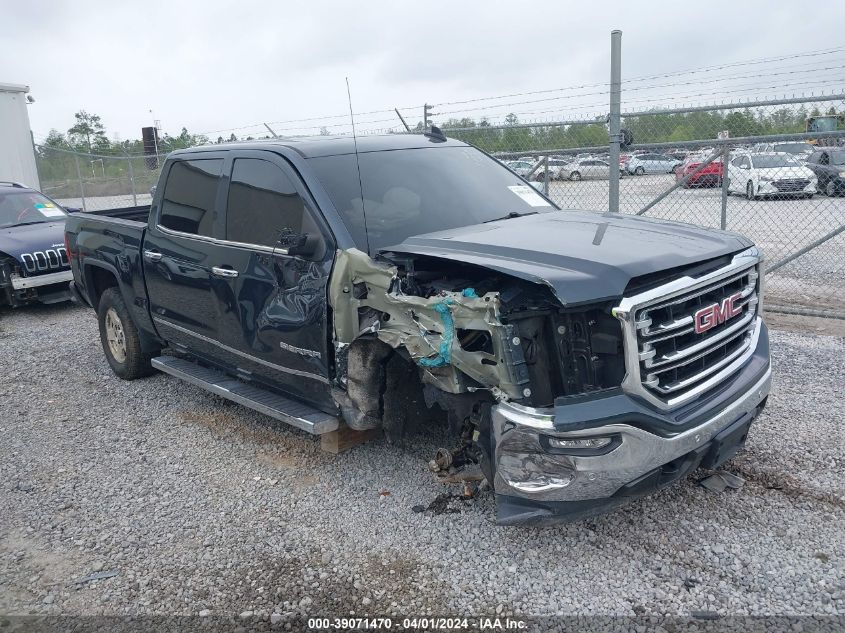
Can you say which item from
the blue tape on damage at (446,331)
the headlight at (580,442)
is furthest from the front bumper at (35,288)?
the headlight at (580,442)

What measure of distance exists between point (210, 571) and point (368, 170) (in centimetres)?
241

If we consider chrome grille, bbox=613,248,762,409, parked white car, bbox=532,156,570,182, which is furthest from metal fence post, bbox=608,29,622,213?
chrome grille, bbox=613,248,762,409

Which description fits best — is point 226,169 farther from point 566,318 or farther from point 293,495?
point 566,318

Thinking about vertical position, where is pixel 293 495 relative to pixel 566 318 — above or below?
below

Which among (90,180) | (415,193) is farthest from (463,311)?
(90,180)

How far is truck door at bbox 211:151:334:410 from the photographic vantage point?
3.98 metres

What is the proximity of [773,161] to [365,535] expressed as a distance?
5996mm

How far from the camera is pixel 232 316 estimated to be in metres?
4.60

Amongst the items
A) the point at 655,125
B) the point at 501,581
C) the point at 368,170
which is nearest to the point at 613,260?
the point at 501,581

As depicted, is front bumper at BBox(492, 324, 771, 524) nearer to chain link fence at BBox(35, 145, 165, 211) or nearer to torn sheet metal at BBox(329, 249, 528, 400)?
torn sheet metal at BBox(329, 249, 528, 400)

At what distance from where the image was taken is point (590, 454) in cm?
297

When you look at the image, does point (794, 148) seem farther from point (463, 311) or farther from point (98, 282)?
point (98, 282)

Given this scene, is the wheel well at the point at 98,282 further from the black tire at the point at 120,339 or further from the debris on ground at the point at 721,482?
the debris on ground at the point at 721,482

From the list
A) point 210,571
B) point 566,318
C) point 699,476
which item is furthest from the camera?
point 699,476
